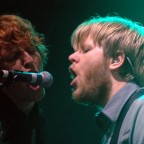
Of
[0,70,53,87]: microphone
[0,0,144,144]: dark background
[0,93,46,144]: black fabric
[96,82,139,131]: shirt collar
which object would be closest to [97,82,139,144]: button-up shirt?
[96,82,139,131]: shirt collar

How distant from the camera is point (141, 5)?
11.8 ft

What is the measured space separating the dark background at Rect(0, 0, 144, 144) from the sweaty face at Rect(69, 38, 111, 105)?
1.75 meters

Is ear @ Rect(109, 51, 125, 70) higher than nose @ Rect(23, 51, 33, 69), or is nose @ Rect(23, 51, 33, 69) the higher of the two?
ear @ Rect(109, 51, 125, 70)

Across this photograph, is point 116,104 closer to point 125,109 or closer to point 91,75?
point 125,109

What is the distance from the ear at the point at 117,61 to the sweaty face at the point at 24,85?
20.0 inches

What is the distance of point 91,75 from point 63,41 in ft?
6.27

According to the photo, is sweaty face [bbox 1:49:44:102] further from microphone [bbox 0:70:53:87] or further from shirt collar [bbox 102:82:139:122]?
shirt collar [bbox 102:82:139:122]

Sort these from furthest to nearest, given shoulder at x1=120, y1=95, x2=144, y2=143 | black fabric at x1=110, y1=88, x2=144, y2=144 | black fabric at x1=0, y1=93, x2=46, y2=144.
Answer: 1. black fabric at x1=0, y1=93, x2=46, y2=144
2. black fabric at x1=110, y1=88, x2=144, y2=144
3. shoulder at x1=120, y1=95, x2=144, y2=143

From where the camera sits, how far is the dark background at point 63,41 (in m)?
3.61

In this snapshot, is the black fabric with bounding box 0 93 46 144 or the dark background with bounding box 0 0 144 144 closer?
the black fabric with bounding box 0 93 46 144

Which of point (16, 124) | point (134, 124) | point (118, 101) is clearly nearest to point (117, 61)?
point (118, 101)

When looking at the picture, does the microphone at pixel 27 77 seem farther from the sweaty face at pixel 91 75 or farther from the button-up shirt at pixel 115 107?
the button-up shirt at pixel 115 107

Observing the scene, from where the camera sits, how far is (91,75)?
187 cm

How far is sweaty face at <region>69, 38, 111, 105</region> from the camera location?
1.84 meters
